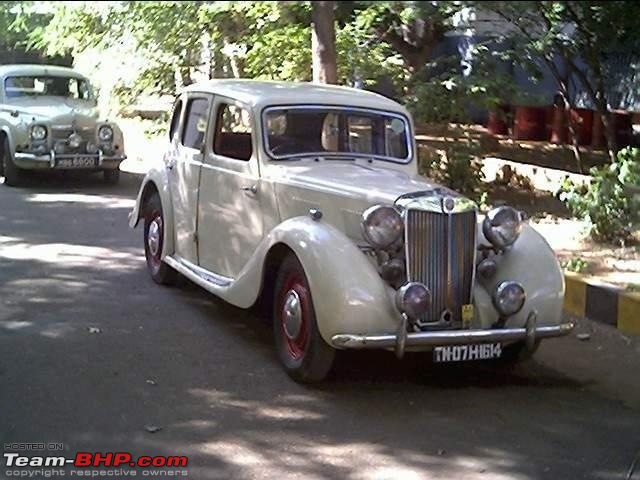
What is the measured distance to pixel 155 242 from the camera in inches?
324

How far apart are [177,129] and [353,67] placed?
17.2 feet

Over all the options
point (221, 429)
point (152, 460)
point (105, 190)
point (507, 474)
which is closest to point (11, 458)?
point (152, 460)

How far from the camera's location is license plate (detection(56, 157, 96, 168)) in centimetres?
1315

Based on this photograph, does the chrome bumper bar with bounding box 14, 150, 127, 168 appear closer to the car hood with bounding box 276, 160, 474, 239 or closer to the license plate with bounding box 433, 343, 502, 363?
the car hood with bounding box 276, 160, 474, 239

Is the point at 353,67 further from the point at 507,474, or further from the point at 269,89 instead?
the point at 507,474

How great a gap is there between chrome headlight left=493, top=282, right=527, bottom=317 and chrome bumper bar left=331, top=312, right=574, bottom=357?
0.32ft

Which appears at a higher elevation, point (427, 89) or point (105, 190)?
point (427, 89)

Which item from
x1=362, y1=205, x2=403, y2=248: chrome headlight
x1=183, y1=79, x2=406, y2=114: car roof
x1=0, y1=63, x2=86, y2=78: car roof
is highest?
x1=0, y1=63, x2=86, y2=78: car roof

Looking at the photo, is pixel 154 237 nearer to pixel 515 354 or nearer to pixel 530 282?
pixel 515 354

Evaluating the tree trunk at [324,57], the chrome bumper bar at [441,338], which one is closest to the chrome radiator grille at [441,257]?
the chrome bumper bar at [441,338]

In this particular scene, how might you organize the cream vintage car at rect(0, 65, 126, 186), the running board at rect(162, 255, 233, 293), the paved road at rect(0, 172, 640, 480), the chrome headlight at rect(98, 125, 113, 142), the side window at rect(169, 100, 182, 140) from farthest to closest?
the chrome headlight at rect(98, 125, 113, 142) → the cream vintage car at rect(0, 65, 126, 186) → the side window at rect(169, 100, 182, 140) → the running board at rect(162, 255, 233, 293) → the paved road at rect(0, 172, 640, 480)

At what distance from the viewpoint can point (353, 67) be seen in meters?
12.8

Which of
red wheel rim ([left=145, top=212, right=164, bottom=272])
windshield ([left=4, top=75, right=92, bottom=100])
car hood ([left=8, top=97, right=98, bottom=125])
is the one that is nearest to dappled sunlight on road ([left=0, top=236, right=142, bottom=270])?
red wheel rim ([left=145, top=212, right=164, bottom=272])

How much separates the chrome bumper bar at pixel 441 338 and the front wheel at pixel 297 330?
11.0 inches
